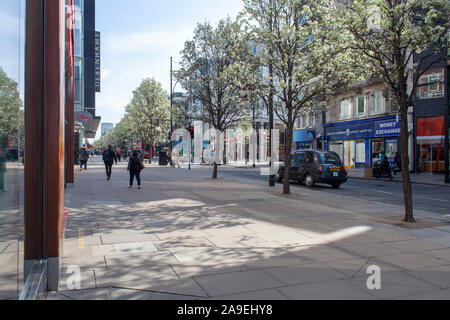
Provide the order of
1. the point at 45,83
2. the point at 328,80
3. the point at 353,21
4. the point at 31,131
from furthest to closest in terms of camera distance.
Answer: the point at 328,80, the point at 353,21, the point at 45,83, the point at 31,131

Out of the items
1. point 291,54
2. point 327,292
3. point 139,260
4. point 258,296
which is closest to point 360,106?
point 291,54

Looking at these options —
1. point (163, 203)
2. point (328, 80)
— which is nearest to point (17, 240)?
point (163, 203)

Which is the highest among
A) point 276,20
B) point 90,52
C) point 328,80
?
point 90,52

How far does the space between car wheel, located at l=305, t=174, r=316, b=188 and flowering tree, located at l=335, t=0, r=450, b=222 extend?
8952mm

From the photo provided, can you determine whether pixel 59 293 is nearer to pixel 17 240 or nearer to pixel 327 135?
pixel 17 240

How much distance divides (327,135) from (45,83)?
119 feet

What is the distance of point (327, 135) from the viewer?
3784cm

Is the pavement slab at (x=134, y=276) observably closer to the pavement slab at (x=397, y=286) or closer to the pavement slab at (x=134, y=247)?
the pavement slab at (x=134, y=247)

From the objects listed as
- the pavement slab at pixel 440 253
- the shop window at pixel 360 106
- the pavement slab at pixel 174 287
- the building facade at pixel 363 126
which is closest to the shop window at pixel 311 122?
the building facade at pixel 363 126

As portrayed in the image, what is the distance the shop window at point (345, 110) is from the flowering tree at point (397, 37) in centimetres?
2725

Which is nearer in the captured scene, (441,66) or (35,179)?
(35,179)

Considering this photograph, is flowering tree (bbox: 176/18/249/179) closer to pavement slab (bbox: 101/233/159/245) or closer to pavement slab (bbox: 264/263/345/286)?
pavement slab (bbox: 101/233/159/245)

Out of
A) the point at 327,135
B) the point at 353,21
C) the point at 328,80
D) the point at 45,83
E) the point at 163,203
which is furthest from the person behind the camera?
the point at 327,135
